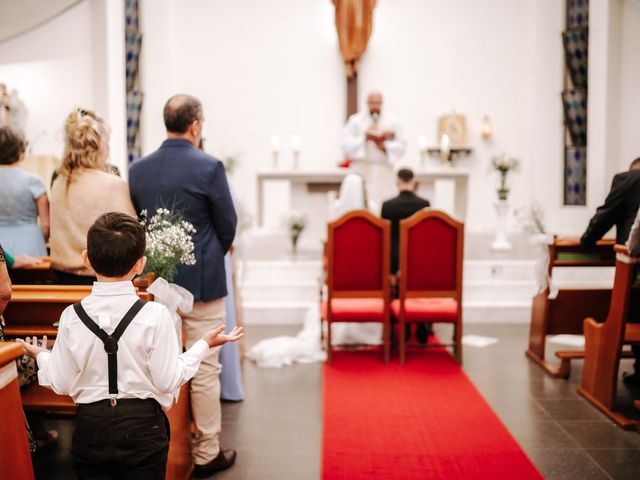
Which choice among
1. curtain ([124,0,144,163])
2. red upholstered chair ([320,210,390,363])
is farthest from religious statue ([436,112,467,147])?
red upholstered chair ([320,210,390,363])

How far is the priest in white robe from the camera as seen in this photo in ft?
24.1

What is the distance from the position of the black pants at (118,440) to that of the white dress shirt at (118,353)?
0.04 meters

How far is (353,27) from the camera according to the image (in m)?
9.50

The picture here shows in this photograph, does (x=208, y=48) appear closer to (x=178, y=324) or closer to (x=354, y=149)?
(x=354, y=149)

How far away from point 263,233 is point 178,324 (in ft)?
20.6

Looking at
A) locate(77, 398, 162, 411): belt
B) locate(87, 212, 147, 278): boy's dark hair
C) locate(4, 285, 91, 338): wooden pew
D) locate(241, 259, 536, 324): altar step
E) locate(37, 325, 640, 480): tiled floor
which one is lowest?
locate(37, 325, 640, 480): tiled floor

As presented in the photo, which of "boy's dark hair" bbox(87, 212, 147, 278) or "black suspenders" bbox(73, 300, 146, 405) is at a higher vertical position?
"boy's dark hair" bbox(87, 212, 147, 278)

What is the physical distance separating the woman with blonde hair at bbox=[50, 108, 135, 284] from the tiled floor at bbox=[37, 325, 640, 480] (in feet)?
3.70

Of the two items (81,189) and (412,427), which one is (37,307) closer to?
(81,189)

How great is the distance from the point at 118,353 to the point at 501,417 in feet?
8.83

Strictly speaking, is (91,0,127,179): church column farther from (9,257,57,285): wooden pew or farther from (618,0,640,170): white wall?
(618,0,640,170): white wall

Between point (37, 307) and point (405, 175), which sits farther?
point (405, 175)

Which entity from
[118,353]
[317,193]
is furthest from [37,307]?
[317,193]

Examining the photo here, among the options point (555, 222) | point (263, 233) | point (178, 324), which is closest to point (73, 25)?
point (263, 233)
